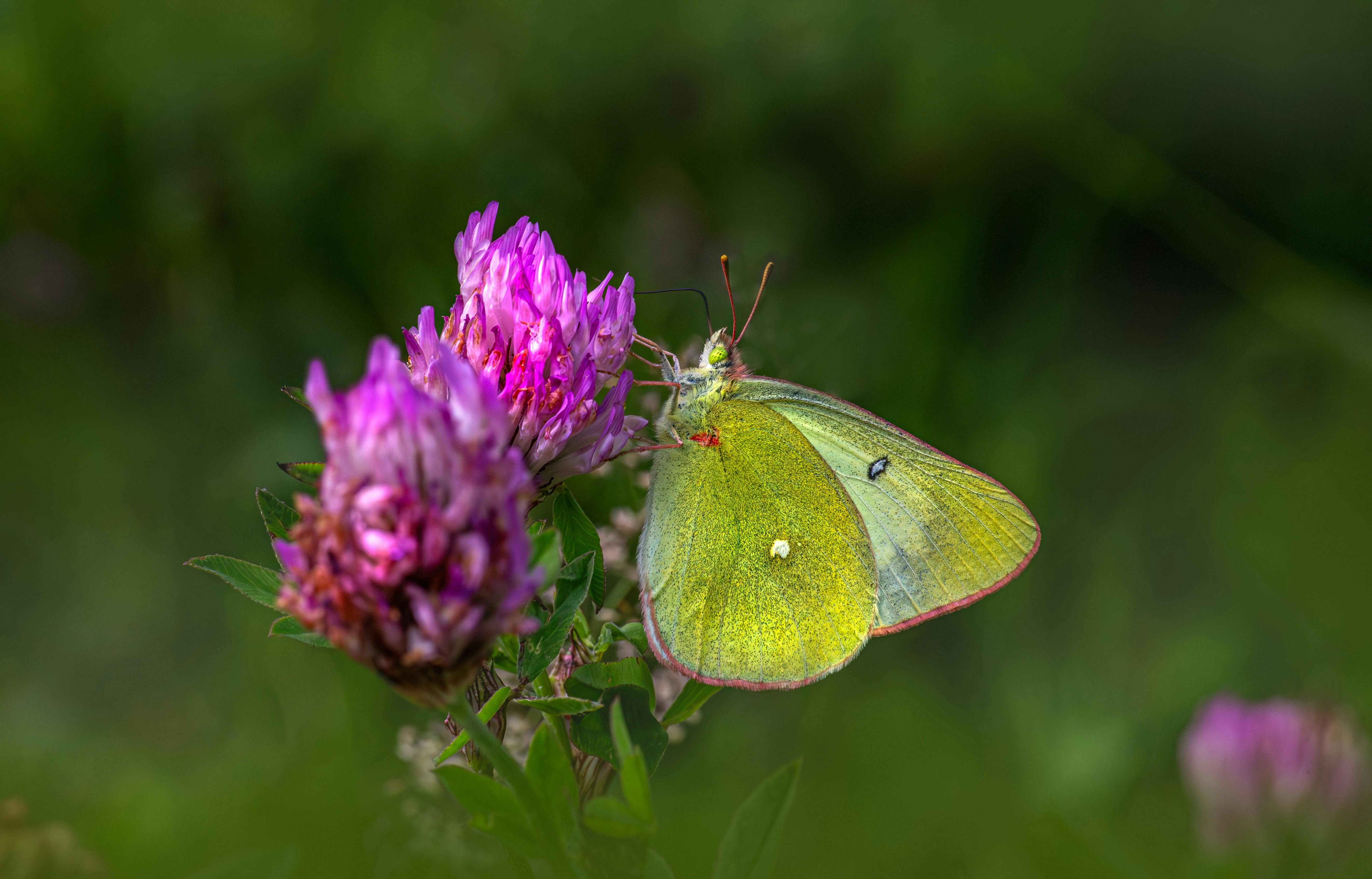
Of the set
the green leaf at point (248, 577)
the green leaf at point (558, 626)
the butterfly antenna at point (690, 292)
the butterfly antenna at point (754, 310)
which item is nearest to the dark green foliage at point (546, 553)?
the green leaf at point (558, 626)

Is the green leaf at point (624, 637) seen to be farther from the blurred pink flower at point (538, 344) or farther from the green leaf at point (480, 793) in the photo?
the green leaf at point (480, 793)

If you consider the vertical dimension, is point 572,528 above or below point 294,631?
above

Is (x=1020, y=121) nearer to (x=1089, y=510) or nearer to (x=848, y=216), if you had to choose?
(x=848, y=216)

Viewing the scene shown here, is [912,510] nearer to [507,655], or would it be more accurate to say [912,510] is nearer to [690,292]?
[507,655]

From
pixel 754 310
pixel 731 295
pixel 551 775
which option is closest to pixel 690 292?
pixel 754 310

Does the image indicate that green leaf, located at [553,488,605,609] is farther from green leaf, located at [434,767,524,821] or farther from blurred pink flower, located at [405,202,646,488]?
green leaf, located at [434,767,524,821]

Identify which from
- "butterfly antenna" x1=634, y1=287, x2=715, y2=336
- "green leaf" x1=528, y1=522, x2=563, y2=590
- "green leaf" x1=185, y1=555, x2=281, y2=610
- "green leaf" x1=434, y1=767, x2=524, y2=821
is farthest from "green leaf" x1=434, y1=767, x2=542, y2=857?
"butterfly antenna" x1=634, y1=287, x2=715, y2=336
